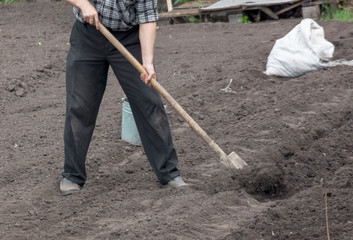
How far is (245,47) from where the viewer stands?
373 inches

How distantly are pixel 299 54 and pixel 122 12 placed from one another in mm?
3931

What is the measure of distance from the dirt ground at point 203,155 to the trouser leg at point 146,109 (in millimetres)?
243

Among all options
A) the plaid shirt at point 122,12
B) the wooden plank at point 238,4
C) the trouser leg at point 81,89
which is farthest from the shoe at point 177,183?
the wooden plank at point 238,4

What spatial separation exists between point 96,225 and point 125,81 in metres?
1.09

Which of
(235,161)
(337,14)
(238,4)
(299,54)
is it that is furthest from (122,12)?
(337,14)

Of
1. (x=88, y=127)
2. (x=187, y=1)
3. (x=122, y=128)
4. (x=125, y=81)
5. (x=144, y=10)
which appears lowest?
(x=187, y=1)

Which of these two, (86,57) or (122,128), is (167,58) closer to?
(122,128)

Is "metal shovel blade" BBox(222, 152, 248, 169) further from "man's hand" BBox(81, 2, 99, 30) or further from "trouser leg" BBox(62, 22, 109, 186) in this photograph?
"man's hand" BBox(81, 2, 99, 30)

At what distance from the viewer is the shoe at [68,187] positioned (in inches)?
197

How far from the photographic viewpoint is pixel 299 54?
314 inches

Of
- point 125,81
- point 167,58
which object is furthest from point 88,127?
point 167,58

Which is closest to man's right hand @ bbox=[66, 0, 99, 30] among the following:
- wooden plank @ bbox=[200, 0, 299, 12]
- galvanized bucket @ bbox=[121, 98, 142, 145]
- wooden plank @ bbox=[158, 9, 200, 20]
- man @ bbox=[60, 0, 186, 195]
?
man @ bbox=[60, 0, 186, 195]

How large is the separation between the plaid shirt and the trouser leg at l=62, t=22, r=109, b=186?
0.15 meters

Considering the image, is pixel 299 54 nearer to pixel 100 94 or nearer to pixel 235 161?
pixel 235 161
